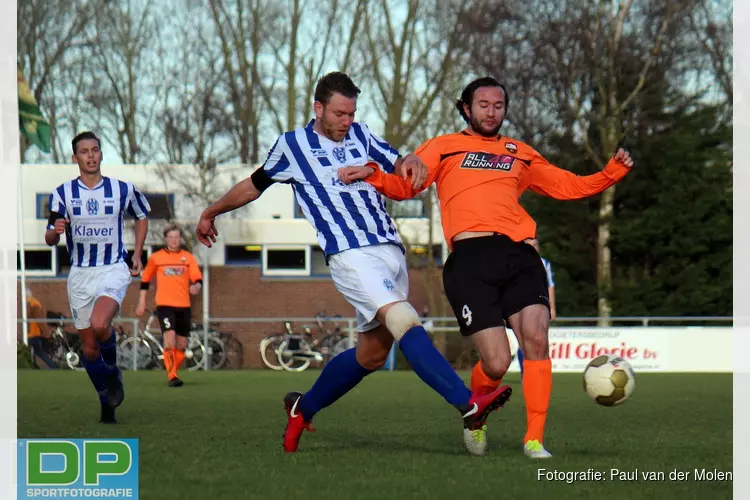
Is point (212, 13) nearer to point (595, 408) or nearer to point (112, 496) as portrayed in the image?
point (595, 408)

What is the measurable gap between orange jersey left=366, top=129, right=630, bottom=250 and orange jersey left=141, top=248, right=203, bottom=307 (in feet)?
35.2

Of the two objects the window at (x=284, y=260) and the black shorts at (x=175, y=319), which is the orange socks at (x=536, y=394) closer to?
the black shorts at (x=175, y=319)

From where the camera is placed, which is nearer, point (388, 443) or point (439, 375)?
point (439, 375)

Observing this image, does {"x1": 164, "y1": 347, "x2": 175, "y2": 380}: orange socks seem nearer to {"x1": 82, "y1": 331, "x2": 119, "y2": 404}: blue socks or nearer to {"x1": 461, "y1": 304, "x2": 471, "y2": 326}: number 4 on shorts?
{"x1": 82, "y1": 331, "x2": 119, "y2": 404}: blue socks

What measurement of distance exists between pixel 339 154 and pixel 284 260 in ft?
98.8

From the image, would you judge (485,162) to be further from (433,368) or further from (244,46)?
(244,46)

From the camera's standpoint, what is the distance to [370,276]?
6.72 meters

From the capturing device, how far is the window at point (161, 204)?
35.5m

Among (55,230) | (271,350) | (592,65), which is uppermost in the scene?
(592,65)

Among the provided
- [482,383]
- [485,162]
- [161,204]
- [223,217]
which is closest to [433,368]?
[482,383]

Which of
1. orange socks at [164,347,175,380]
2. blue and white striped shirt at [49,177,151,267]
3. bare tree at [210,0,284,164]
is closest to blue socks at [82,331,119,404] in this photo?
blue and white striped shirt at [49,177,151,267]

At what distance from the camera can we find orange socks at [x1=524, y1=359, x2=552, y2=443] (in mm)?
6711

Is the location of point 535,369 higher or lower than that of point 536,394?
higher

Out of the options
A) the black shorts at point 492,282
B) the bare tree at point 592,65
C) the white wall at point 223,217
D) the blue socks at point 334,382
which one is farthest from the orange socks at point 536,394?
the white wall at point 223,217
